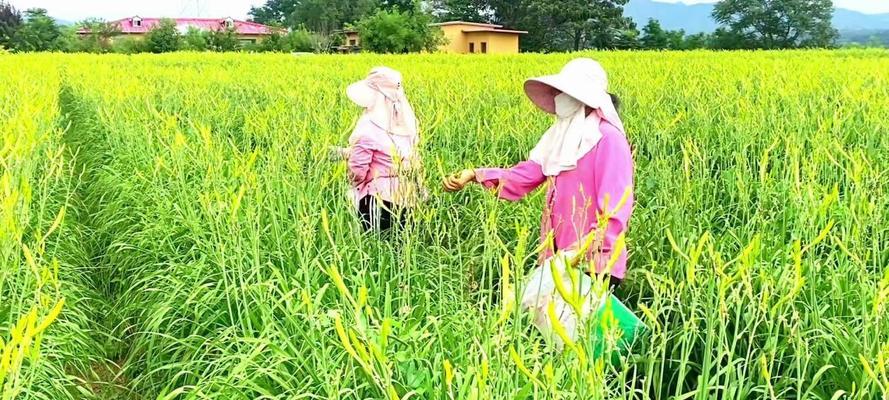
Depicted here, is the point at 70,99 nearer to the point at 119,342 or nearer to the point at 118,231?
the point at 118,231

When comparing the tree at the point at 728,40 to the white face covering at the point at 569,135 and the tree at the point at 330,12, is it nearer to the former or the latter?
the tree at the point at 330,12

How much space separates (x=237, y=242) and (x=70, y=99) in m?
9.59

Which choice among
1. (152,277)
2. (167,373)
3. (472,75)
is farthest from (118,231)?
(472,75)

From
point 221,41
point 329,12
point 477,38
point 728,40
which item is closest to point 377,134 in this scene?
point 221,41

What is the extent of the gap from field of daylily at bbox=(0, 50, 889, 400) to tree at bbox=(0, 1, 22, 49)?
40.2 meters

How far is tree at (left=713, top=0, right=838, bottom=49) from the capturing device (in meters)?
55.0

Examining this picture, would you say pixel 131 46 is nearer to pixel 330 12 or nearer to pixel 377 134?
A: pixel 330 12

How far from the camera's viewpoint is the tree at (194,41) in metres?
34.4

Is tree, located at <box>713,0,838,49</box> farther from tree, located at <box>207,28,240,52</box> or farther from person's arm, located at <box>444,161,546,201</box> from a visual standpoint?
person's arm, located at <box>444,161,546,201</box>

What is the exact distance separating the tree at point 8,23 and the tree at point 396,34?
19323 mm

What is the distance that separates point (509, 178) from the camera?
3078mm

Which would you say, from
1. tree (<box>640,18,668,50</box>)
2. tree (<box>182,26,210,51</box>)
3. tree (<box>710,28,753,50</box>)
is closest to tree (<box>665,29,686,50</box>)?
tree (<box>640,18,668,50</box>)

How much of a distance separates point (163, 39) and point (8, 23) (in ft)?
52.8

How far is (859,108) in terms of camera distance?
215 inches
